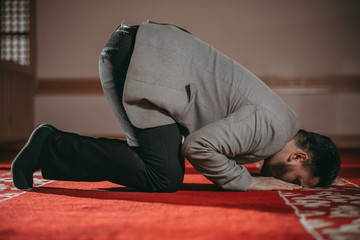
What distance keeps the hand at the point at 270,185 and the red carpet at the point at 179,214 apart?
2cm

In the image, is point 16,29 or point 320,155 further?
point 16,29

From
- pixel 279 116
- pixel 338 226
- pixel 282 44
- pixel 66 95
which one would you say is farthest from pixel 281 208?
pixel 66 95

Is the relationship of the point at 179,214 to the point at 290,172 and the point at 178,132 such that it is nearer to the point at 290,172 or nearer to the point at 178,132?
the point at 178,132

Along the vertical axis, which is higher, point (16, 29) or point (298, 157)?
point (16, 29)

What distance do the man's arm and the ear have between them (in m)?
0.14

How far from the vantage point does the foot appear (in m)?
1.11

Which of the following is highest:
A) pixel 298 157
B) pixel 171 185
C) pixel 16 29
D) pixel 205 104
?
pixel 16 29

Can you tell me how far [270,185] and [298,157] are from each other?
133 mm

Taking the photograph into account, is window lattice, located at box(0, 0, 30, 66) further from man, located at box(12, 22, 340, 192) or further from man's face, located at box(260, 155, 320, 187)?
man's face, located at box(260, 155, 320, 187)

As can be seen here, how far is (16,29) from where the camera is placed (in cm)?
383

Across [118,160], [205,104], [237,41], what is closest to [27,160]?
[118,160]

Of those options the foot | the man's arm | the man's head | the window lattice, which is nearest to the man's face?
the man's head

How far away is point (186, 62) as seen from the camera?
1134mm

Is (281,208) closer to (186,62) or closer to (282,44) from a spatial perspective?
(186,62)
